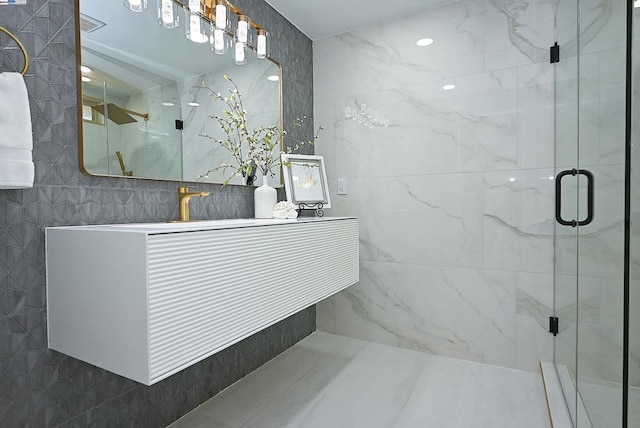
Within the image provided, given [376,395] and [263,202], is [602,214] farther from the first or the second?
[263,202]

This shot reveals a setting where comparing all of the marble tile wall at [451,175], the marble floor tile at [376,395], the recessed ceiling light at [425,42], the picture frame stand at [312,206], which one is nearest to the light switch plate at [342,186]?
the marble tile wall at [451,175]

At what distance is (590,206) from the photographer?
1.28m

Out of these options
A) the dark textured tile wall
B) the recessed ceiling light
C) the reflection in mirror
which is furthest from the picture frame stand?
the recessed ceiling light

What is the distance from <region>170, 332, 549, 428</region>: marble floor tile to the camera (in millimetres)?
1658

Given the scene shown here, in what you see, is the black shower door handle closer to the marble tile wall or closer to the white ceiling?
the marble tile wall

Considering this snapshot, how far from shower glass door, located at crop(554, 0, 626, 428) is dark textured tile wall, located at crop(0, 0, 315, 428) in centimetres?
167

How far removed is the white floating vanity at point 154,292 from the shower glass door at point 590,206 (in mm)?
1160

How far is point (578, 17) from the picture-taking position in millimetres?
1524

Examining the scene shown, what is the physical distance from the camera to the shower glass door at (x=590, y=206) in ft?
3.28

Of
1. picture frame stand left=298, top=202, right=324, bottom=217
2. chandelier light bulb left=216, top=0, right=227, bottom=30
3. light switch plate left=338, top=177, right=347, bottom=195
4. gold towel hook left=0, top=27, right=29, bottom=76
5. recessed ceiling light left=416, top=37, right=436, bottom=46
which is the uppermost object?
recessed ceiling light left=416, top=37, right=436, bottom=46

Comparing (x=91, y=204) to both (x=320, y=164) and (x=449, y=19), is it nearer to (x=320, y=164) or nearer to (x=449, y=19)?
(x=320, y=164)

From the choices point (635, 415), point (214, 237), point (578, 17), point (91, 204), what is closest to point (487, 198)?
point (578, 17)

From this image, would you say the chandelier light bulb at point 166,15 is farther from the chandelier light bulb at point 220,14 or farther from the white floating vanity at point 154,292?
the white floating vanity at point 154,292

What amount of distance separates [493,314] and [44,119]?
2.41 metres
